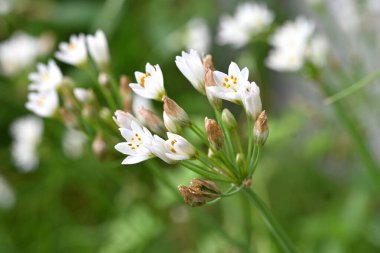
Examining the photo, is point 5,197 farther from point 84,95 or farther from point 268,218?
point 268,218

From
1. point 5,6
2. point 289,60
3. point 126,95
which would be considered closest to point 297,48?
point 289,60

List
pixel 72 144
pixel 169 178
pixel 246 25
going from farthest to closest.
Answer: pixel 72 144 < pixel 169 178 < pixel 246 25

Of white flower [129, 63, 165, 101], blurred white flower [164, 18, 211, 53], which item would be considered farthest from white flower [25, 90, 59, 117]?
blurred white flower [164, 18, 211, 53]

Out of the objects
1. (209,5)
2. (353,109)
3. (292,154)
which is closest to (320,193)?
(292,154)

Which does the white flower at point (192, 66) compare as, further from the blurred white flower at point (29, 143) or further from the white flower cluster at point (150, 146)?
the blurred white flower at point (29, 143)

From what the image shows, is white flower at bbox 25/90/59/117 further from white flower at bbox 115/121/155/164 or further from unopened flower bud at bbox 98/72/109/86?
white flower at bbox 115/121/155/164

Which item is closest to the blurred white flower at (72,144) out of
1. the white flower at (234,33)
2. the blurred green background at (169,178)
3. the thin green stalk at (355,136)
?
the blurred green background at (169,178)
